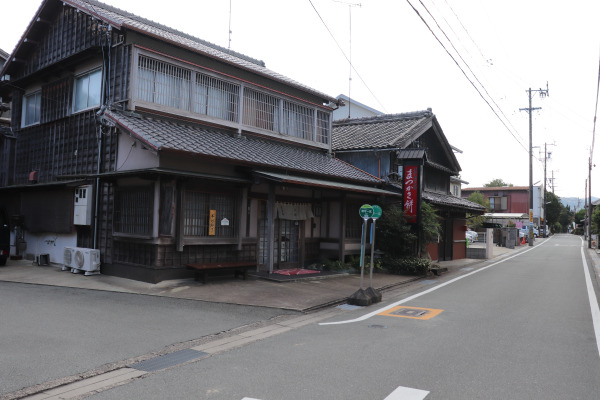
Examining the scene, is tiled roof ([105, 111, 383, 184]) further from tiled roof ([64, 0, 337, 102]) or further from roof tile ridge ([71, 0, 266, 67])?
roof tile ridge ([71, 0, 266, 67])

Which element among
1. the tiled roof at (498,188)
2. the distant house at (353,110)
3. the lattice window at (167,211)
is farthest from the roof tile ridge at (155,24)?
the tiled roof at (498,188)

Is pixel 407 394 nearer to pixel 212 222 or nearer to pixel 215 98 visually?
pixel 212 222

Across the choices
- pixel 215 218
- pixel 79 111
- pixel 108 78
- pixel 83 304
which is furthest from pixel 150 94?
pixel 83 304

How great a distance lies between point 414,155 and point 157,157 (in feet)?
31.9

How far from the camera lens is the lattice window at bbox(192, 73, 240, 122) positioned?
13969 millimetres

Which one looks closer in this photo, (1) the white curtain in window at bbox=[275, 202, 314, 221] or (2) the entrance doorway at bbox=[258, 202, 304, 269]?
(2) the entrance doorway at bbox=[258, 202, 304, 269]

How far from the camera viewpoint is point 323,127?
18.9 m

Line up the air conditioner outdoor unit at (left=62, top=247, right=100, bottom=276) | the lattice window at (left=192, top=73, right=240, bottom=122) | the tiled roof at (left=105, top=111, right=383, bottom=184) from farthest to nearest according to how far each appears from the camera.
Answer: the lattice window at (left=192, top=73, right=240, bottom=122), the air conditioner outdoor unit at (left=62, top=247, right=100, bottom=276), the tiled roof at (left=105, top=111, right=383, bottom=184)

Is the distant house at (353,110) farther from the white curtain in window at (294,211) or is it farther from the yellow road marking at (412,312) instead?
the yellow road marking at (412,312)

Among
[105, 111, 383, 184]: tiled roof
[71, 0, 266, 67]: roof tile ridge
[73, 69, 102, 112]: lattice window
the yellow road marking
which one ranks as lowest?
the yellow road marking

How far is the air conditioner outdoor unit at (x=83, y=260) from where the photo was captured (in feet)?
40.7

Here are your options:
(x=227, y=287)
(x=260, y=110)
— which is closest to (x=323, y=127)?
(x=260, y=110)

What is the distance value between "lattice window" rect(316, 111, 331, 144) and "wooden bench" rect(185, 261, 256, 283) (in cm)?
764

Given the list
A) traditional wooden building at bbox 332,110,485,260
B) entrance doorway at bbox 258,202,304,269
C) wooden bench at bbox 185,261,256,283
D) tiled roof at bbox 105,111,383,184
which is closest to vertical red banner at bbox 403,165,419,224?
traditional wooden building at bbox 332,110,485,260
